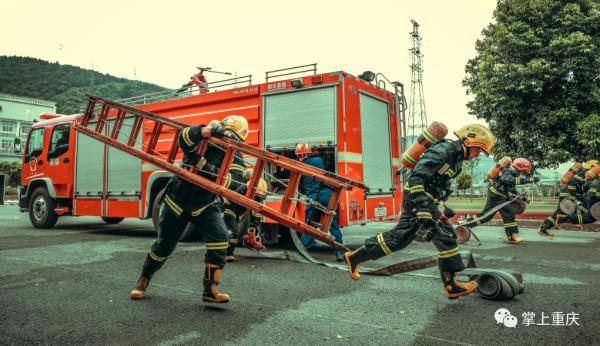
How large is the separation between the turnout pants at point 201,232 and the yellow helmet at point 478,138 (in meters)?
2.56

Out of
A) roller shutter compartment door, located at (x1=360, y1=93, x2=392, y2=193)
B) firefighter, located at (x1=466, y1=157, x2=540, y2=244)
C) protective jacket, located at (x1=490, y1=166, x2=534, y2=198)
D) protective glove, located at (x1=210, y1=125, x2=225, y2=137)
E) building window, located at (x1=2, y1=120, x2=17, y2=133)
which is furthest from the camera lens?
building window, located at (x1=2, y1=120, x2=17, y2=133)

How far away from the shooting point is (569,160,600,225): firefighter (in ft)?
32.6

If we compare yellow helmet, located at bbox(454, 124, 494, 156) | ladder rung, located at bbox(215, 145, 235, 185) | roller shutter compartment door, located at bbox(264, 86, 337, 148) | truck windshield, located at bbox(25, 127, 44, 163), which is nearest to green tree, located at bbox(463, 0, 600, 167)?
roller shutter compartment door, located at bbox(264, 86, 337, 148)

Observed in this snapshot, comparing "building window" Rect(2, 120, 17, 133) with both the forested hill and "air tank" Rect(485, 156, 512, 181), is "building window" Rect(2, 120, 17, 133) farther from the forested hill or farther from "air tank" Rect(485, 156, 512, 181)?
"air tank" Rect(485, 156, 512, 181)

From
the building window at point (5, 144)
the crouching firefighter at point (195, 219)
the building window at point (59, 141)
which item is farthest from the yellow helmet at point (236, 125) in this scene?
the building window at point (5, 144)

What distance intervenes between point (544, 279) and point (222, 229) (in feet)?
12.5

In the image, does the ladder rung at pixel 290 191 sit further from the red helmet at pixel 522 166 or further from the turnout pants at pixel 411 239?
the red helmet at pixel 522 166

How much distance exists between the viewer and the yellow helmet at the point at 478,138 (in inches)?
169

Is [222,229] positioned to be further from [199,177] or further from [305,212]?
[305,212]

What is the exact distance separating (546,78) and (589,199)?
18.2 feet

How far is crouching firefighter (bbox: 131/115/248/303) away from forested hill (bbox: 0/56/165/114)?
245ft

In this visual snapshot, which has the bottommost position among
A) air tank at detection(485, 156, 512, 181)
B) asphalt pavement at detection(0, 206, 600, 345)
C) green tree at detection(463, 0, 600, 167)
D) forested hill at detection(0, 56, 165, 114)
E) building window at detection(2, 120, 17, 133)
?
asphalt pavement at detection(0, 206, 600, 345)

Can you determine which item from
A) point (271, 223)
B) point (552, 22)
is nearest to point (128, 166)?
point (271, 223)

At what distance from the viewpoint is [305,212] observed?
683 cm
